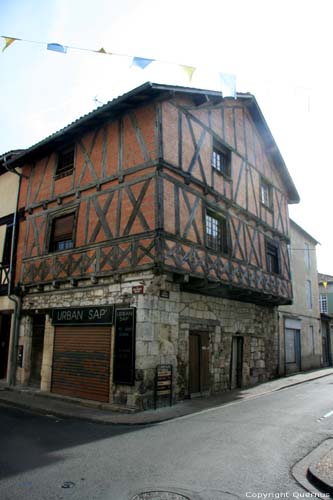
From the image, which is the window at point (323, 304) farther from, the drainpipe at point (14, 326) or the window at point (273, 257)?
the drainpipe at point (14, 326)

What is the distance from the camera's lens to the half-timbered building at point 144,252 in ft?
29.6

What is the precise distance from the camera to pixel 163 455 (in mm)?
5035

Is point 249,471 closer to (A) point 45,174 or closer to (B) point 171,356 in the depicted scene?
(B) point 171,356

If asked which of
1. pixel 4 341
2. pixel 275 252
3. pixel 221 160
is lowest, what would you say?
pixel 4 341

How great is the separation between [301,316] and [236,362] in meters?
8.65

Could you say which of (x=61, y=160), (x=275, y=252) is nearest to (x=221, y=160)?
(x=275, y=252)

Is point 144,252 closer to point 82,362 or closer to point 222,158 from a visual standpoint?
point 82,362

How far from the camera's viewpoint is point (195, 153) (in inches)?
430

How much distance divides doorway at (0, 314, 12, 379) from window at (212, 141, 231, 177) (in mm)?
9032

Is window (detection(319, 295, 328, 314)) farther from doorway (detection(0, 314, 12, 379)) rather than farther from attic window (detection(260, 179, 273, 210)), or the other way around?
doorway (detection(0, 314, 12, 379))

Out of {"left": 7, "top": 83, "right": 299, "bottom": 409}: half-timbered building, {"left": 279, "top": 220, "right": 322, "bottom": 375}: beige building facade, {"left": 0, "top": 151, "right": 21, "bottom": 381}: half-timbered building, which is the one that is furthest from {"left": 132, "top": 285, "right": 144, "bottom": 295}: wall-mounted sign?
{"left": 279, "top": 220, "right": 322, "bottom": 375}: beige building facade

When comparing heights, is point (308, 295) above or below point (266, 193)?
below

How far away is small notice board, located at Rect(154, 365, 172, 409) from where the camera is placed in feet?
28.2

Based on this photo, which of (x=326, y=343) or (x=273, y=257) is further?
(x=326, y=343)
